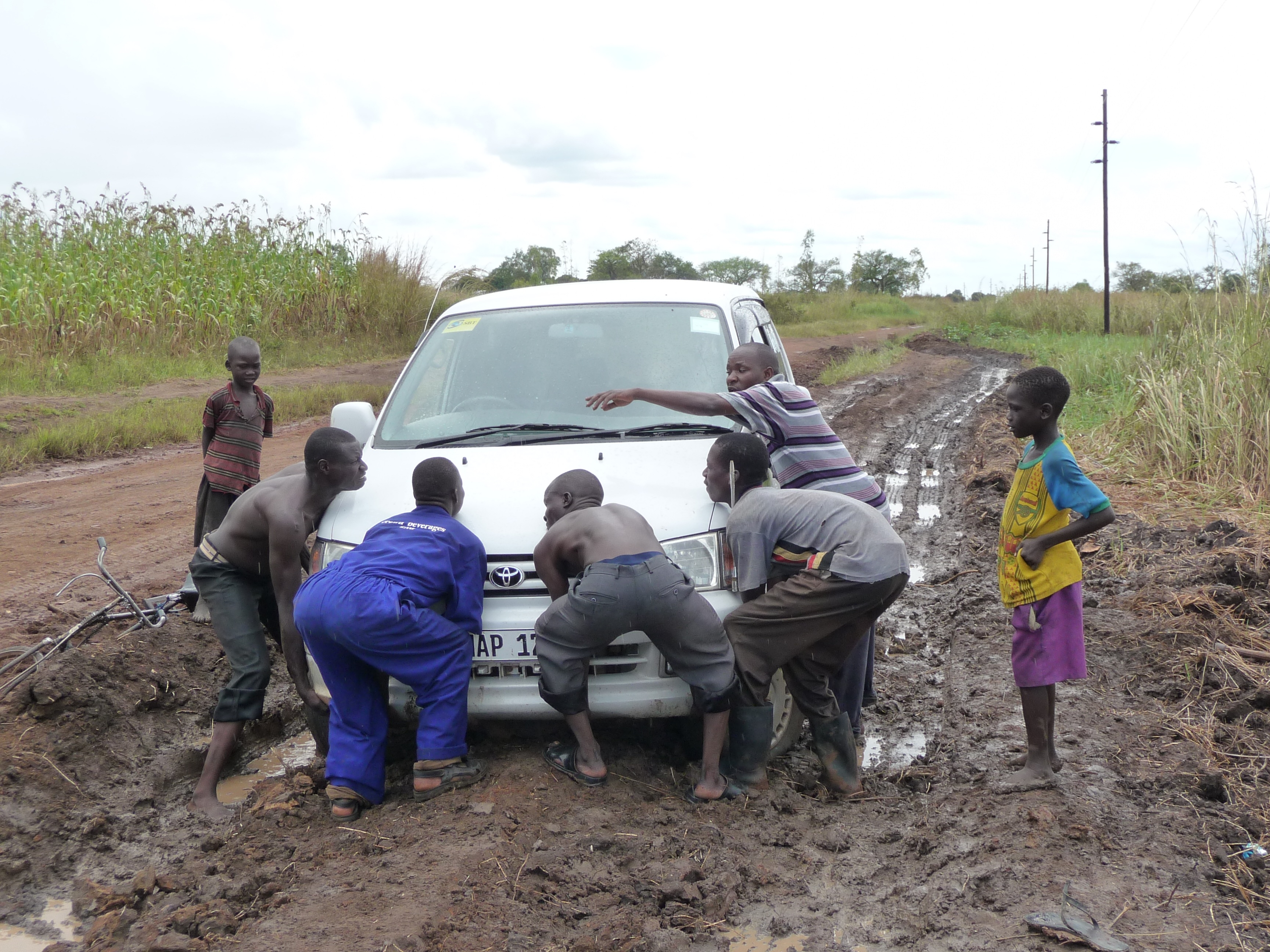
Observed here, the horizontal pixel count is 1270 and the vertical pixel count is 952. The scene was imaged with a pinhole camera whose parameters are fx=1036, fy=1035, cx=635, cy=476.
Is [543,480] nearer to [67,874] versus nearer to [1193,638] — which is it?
[67,874]

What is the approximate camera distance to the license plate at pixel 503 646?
3637 millimetres

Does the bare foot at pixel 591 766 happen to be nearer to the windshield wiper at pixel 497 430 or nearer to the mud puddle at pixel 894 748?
the mud puddle at pixel 894 748

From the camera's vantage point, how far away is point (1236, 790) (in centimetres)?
357

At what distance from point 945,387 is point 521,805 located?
17609 millimetres

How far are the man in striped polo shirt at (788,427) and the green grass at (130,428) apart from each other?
25.9ft

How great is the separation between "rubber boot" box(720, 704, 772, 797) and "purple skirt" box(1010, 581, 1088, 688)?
0.92 m

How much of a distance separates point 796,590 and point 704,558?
13.9 inches

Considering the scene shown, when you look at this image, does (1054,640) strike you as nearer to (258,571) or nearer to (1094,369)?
(258,571)

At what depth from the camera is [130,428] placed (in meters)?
11.0

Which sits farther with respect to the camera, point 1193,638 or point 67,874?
point 1193,638

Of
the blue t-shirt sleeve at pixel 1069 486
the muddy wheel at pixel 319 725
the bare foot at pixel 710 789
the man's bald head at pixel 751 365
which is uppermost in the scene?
the man's bald head at pixel 751 365

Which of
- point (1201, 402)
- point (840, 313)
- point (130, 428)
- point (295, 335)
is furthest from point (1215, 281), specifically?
point (840, 313)

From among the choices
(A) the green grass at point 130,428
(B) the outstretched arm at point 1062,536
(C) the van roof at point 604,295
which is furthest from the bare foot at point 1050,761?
(A) the green grass at point 130,428

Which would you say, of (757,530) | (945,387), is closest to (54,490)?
(757,530)
